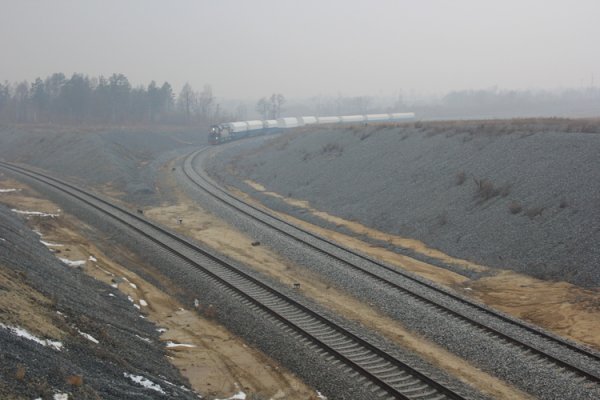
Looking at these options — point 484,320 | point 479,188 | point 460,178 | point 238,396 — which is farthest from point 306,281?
point 460,178

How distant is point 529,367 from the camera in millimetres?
12719

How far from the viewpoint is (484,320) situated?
15.5m

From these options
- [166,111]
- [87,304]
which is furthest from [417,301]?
[166,111]

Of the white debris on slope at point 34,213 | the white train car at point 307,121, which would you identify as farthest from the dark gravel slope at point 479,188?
the white train car at point 307,121

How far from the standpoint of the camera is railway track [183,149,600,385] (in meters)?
12.9

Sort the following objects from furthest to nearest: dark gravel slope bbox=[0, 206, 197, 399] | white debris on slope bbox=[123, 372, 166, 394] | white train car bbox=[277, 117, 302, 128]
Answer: white train car bbox=[277, 117, 302, 128] < white debris on slope bbox=[123, 372, 166, 394] < dark gravel slope bbox=[0, 206, 197, 399]

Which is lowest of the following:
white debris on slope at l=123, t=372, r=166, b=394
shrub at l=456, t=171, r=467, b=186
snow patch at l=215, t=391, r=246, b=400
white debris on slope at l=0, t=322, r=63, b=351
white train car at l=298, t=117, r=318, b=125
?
snow patch at l=215, t=391, r=246, b=400

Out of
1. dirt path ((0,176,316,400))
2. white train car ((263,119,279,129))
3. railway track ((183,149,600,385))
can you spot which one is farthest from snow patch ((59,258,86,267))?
white train car ((263,119,279,129))

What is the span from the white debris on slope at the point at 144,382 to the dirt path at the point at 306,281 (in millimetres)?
6987

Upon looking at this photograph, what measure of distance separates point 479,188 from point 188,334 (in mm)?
18302

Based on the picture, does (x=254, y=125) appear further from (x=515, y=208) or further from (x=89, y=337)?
(x=89, y=337)

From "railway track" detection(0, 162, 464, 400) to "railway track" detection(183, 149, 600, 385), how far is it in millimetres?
3431

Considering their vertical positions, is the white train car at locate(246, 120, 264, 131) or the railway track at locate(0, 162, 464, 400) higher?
the white train car at locate(246, 120, 264, 131)

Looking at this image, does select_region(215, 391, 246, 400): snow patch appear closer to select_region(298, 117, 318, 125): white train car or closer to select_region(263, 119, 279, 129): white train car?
select_region(263, 119, 279, 129): white train car
